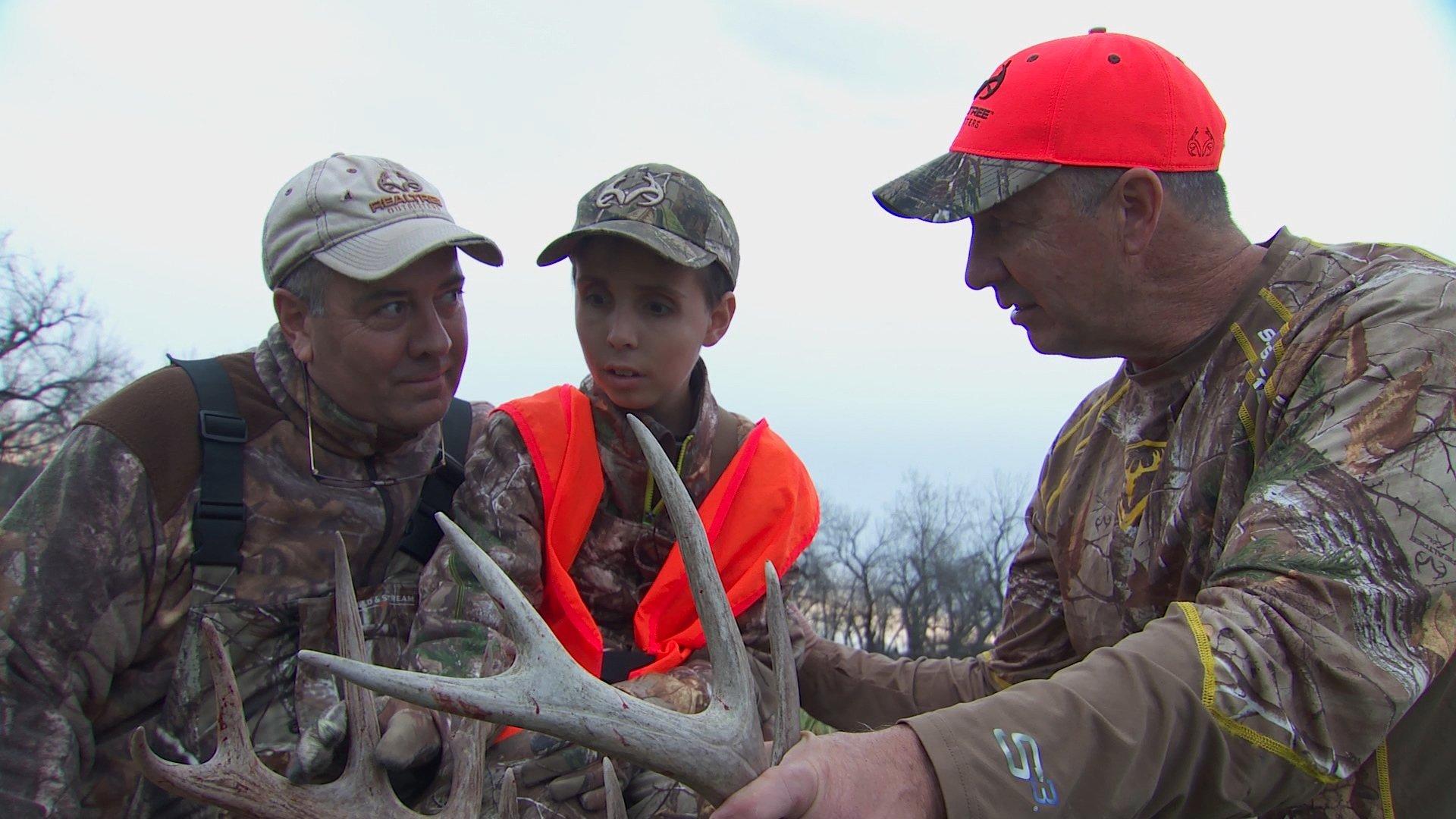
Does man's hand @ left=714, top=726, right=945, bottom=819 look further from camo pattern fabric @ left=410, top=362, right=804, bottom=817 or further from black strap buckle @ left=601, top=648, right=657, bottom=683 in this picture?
black strap buckle @ left=601, top=648, right=657, bottom=683

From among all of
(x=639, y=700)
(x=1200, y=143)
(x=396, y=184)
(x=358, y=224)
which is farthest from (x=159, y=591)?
(x=1200, y=143)

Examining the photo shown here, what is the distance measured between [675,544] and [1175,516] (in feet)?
5.22

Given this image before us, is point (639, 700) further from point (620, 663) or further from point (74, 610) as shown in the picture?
point (74, 610)

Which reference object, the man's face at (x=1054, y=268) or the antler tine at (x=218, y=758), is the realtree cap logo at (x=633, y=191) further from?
the antler tine at (x=218, y=758)

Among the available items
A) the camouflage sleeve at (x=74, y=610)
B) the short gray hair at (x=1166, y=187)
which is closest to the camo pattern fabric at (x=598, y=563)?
the camouflage sleeve at (x=74, y=610)

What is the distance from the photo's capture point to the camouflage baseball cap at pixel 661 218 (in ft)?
11.7

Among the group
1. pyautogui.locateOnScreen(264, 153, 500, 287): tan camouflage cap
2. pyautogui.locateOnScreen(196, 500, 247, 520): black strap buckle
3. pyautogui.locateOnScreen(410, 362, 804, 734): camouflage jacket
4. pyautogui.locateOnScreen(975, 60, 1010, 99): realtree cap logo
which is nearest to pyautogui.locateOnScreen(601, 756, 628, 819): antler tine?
pyautogui.locateOnScreen(410, 362, 804, 734): camouflage jacket

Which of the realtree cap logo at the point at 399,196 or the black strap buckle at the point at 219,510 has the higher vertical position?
the realtree cap logo at the point at 399,196

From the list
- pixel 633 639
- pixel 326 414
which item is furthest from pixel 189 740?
pixel 633 639

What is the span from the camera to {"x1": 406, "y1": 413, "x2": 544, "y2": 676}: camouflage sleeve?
10.4ft

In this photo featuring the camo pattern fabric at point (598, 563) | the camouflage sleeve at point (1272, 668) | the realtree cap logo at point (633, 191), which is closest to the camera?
the camouflage sleeve at point (1272, 668)

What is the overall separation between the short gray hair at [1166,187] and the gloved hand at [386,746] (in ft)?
8.11

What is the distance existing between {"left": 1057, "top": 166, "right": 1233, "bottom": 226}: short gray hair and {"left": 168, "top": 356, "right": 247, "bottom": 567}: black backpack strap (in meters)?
2.69

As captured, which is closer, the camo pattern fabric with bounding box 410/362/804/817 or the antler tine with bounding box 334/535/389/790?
the antler tine with bounding box 334/535/389/790
